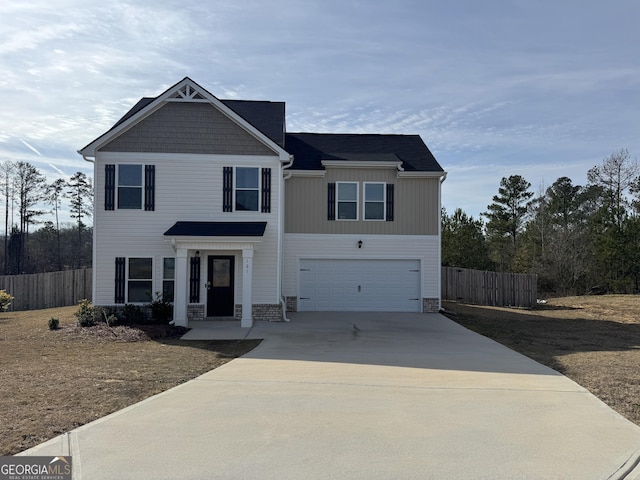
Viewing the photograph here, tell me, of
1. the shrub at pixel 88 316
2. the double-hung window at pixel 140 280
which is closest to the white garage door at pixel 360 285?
the double-hung window at pixel 140 280

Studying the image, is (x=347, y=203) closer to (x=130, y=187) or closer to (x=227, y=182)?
(x=227, y=182)

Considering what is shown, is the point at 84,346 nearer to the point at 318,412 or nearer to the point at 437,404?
the point at 318,412

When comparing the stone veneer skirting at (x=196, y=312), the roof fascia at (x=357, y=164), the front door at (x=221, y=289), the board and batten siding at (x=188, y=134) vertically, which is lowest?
the stone veneer skirting at (x=196, y=312)

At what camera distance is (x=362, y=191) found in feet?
64.4

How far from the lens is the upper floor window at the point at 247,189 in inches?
673

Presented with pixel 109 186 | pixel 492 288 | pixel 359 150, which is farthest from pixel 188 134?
pixel 492 288

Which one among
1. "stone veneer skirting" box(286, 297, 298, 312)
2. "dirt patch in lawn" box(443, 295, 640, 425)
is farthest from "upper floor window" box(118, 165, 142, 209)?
Answer: "dirt patch in lawn" box(443, 295, 640, 425)

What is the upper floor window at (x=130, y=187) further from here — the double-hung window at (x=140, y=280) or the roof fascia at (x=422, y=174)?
the roof fascia at (x=422, y=174)

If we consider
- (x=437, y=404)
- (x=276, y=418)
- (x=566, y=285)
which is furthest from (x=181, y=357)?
(x=566, y=285)

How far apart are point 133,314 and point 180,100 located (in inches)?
275

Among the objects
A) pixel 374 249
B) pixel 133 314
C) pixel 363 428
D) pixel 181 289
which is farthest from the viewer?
pixel 374 249

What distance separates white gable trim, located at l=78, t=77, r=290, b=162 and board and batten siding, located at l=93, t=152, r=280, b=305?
413mm

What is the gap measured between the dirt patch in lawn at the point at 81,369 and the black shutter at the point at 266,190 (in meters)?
5.01

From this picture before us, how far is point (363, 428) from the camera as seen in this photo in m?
5.89
